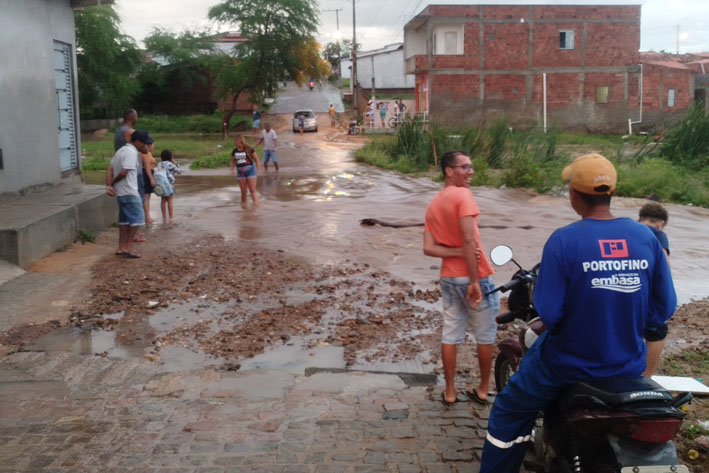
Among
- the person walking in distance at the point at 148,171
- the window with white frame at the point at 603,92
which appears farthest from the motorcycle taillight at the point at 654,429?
the window with white frame at the point at 603,92

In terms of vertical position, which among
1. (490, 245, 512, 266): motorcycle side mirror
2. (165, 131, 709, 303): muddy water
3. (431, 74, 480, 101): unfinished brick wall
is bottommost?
(165, 131, 709, 303): muddy water

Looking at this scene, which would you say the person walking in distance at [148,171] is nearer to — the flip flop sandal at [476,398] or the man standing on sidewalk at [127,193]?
the man standing on sidewalk at [127,193]

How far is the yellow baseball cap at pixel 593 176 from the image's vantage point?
310 cm

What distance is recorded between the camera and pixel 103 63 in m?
45.4

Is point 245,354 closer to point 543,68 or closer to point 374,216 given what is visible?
point 374,216

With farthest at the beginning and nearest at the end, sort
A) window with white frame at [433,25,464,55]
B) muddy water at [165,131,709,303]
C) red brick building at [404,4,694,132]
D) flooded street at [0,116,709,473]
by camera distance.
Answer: window with white frame at [433,25,464,55]
red brick building at [404,4,694,132]
muddy water at [165,131,709,303]
flooded street at [0,116,709,473]

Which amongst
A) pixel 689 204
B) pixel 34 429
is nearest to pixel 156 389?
pixel 34 429

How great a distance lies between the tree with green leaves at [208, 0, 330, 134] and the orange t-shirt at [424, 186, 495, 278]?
43692 mm

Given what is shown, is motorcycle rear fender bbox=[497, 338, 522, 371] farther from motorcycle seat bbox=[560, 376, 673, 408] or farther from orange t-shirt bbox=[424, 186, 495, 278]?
motorcycle seat bbox=[560, 376, 673, 408]

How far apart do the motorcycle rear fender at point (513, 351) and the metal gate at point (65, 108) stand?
411 inches

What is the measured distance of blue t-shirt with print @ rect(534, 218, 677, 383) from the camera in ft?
9.82

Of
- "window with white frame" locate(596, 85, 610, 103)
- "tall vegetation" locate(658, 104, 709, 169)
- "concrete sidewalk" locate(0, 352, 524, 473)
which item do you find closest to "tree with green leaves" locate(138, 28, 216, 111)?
"window with white frame" locate(596, 85, 610, 103)

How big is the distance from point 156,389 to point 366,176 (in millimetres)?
17236

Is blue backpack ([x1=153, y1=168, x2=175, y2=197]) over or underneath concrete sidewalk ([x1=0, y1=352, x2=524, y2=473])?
over
